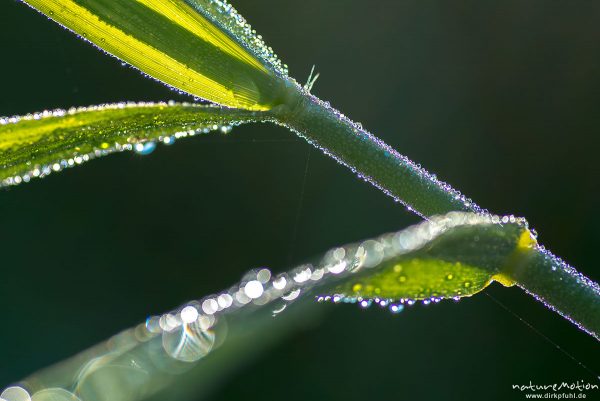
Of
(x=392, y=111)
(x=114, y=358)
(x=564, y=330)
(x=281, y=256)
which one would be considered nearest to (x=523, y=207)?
(x=564, y=330)

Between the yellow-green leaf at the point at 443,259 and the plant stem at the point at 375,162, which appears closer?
the yellow-green leaf at the point at 443,259

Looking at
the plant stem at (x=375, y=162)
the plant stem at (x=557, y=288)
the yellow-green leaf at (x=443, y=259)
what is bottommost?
the plant stem at (x=557, y=288)

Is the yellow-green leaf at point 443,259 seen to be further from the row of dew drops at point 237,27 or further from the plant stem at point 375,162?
the row of dew drops at point 237,27

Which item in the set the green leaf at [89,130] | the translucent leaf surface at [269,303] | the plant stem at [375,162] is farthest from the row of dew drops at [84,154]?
the translucent leaf surface at [269,303]

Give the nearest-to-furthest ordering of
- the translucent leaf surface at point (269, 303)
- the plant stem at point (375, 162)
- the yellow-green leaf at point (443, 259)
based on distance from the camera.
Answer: the translucent leaf surface at point (269, 303), the yellow-green leaf at point (443, 259), the plant stem at point (375, 162)

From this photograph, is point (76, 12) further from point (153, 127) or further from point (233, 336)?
point (233, 336)

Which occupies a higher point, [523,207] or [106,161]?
[106,161]

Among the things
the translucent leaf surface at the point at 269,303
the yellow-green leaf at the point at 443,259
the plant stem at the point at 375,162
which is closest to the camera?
the translucent leaf surface at the point at 269,303

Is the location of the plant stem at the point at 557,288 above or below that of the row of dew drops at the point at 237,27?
below
